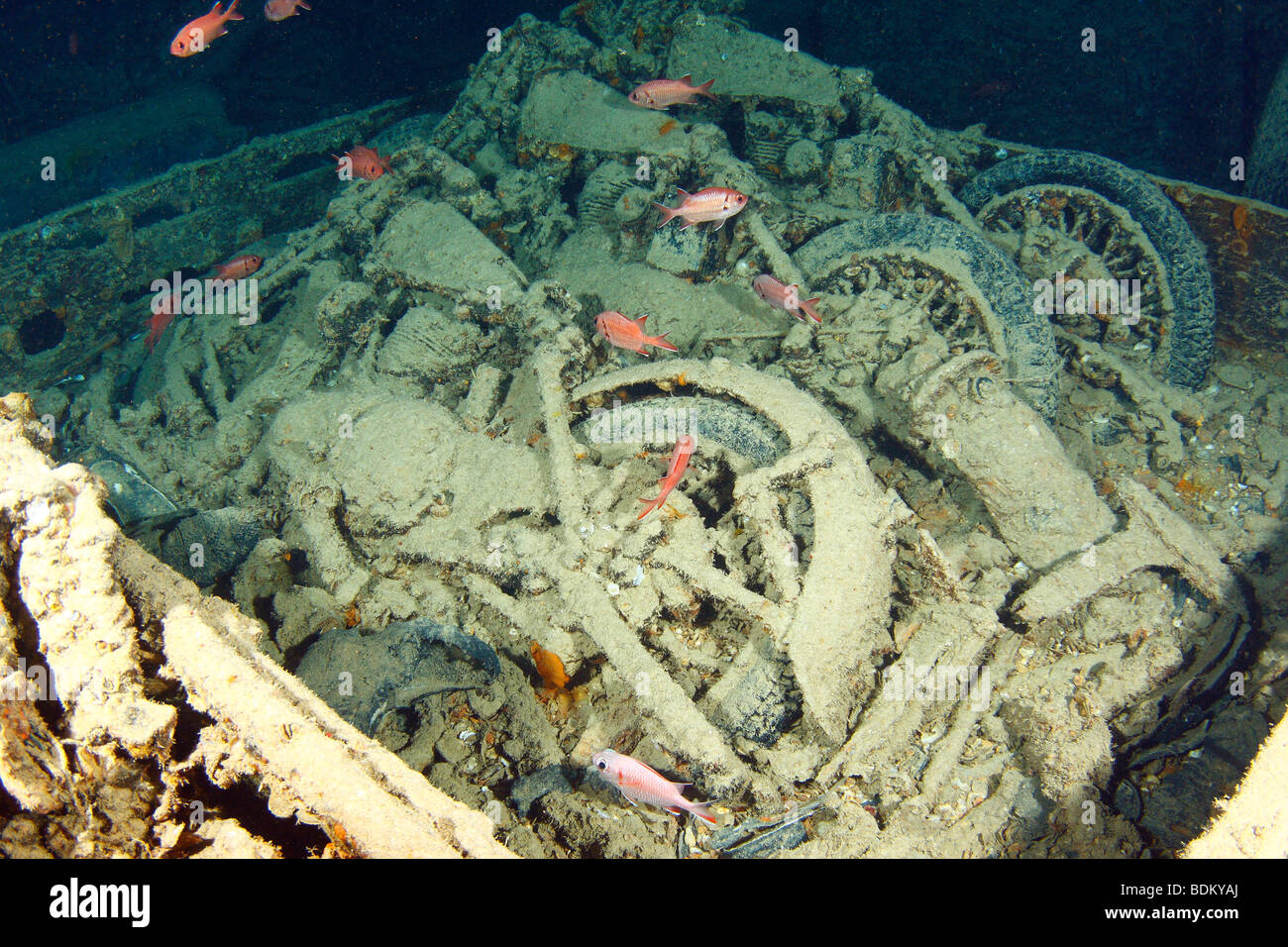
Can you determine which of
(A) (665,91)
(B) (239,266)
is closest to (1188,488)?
(A) (665,91)

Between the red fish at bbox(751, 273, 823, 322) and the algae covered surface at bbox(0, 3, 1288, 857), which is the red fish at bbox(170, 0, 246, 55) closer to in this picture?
the algae covered surface at bbox(0, 3, 1288, 857)

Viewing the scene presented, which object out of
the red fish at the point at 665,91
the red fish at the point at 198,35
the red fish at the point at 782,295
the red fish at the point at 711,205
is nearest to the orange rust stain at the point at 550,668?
the red fish at the point at 782,295

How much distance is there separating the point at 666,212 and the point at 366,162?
329cm

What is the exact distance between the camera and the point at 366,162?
5.77 metres

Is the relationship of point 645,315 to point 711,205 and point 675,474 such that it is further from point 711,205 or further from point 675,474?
point 675,474

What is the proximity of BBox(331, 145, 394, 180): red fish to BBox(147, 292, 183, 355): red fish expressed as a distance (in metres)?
2.91

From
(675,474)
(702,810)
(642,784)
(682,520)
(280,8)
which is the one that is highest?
(280,8)

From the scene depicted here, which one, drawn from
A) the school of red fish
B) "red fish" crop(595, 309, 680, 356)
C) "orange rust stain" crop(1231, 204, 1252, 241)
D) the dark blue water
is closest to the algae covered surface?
the school of red fish

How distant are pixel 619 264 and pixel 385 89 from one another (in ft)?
35.0

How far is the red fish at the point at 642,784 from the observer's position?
99.2 inches

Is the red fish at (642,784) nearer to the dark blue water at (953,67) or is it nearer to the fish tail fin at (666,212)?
the fish tail fin at (666,212)

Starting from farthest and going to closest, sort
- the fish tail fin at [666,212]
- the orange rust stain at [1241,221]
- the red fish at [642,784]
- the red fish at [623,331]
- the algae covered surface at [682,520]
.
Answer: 1. the orange rust stain at [1241,221]
2. the fish tail fin at [666,212]
3. the red fish at [623,331]
4. the red fish at [642,784]
5. the algae covered surface at [682,520]

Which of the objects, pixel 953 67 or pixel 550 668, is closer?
pixel 550 668

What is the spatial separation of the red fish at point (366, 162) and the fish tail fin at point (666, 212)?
9.74 ft
